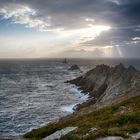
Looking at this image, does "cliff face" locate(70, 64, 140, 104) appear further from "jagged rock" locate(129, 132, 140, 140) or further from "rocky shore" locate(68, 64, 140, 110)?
"jagged rock" locate(129, 132, 140, 140)

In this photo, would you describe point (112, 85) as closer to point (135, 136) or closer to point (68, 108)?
point (68, 108)

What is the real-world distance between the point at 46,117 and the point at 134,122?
34.0 meters

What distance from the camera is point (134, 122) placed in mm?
22016

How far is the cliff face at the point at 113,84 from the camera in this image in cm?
5322

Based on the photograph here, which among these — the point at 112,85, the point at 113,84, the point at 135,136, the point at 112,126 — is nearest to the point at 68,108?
the point at 112,85

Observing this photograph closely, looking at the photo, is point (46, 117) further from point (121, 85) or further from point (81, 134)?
point (81, 134)

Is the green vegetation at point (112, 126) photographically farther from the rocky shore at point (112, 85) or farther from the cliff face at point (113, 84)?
the cliff face at point (113, 84)

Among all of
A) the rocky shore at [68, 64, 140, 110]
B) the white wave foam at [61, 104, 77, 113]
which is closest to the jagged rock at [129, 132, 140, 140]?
the rocky shore at [68, 64, 140, 110]

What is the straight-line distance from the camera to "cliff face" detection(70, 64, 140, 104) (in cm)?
5322

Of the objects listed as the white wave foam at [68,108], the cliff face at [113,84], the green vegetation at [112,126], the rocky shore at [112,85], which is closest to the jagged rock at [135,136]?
the green vegetation at [112,126]

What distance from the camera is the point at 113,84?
72.8m

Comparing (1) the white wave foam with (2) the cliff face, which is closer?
(2) the cliff face

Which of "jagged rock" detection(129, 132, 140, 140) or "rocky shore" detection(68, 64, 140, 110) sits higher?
"jagged rock" detection(129, 132, 140, 140)

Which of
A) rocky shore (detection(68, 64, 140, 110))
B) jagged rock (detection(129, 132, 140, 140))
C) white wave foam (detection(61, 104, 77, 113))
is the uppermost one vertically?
jagged rock (detection(129, 132, 140, 140))
